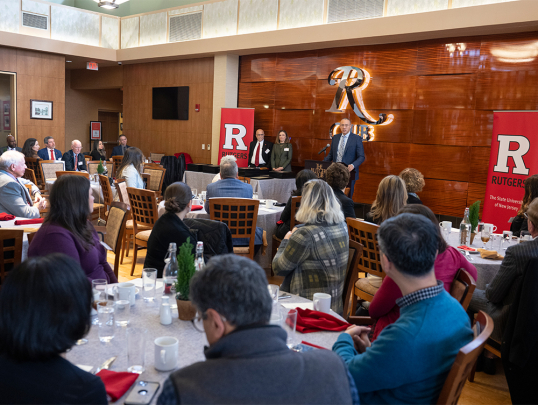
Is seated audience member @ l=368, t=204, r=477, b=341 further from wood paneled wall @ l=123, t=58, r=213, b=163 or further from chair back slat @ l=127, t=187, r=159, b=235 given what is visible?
wood paneled wall @ l=123, t=58, r=213, b=163

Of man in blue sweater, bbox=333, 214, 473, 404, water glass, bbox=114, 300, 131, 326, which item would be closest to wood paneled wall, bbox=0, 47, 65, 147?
water glass, bbox=114, 300, 131, 326

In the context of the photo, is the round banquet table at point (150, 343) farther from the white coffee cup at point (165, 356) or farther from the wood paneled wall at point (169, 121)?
the wood paneled wall at point (169, 121)

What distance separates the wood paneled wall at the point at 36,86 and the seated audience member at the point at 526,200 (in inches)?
459

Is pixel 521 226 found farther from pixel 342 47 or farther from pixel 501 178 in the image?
pixel 342 47

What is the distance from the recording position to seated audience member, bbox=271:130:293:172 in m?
9.93

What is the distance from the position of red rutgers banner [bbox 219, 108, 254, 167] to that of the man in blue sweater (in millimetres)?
8797

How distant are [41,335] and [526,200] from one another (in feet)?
13.4

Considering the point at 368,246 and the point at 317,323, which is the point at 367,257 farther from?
the point at 317,323

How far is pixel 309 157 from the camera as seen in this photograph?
1011 centimetres

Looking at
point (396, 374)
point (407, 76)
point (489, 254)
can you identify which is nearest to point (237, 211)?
point (489, 254)

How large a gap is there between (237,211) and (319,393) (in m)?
3.66

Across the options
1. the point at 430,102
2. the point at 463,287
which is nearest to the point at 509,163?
the point at 430,102

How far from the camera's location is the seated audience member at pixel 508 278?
265cm

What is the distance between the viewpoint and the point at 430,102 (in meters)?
8.31
